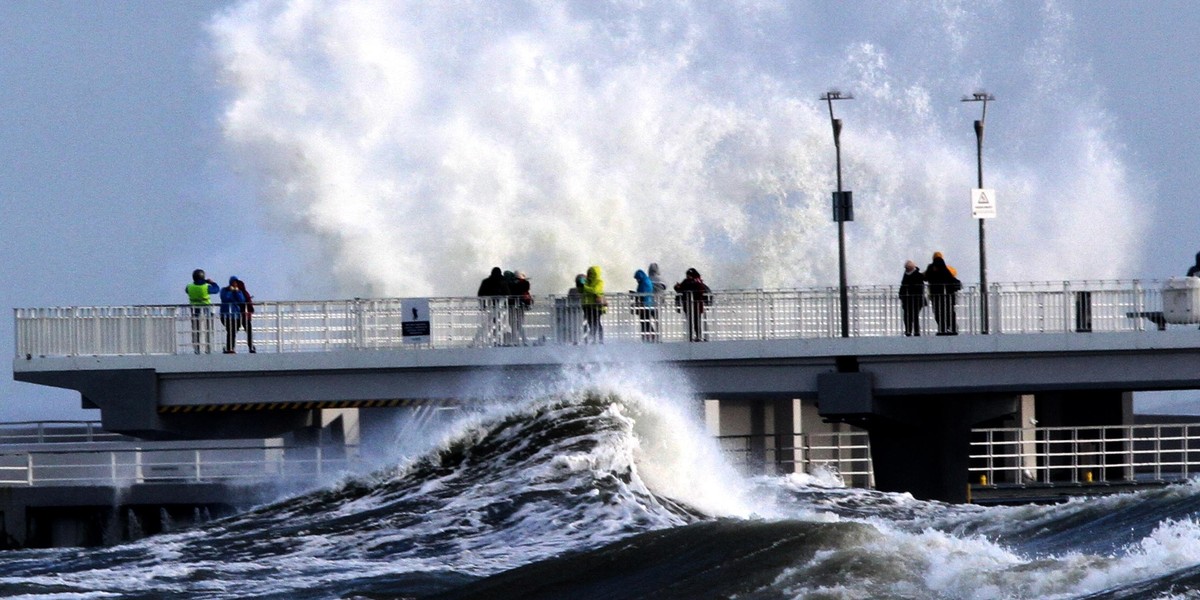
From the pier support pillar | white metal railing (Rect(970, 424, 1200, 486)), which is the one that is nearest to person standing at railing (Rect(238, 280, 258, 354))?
the pier support pillar

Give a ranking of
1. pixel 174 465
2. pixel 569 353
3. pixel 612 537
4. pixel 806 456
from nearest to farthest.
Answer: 1. pixel 612 537
2. pixel 569 353
3. pixel 174 465
4. pixel 806 456

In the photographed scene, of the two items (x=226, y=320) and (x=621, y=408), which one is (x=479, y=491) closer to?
(x=621, y=408)

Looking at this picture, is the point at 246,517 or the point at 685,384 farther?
the point at 685,384

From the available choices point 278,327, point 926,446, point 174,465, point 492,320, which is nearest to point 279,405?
point 278,327

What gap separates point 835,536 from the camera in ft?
78.3

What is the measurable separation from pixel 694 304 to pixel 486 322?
3.61m

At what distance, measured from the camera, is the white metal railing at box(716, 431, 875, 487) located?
3881cm

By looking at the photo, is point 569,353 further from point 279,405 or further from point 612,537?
point 612,537

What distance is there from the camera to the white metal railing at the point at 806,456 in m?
38.8

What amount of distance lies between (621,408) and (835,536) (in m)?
10.3

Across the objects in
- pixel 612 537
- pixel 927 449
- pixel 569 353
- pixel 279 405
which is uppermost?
pixel 569 353

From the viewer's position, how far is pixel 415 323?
119 feet

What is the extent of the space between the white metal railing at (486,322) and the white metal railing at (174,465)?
6.41 ft

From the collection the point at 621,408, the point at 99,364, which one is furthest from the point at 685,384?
the point at 99,364
